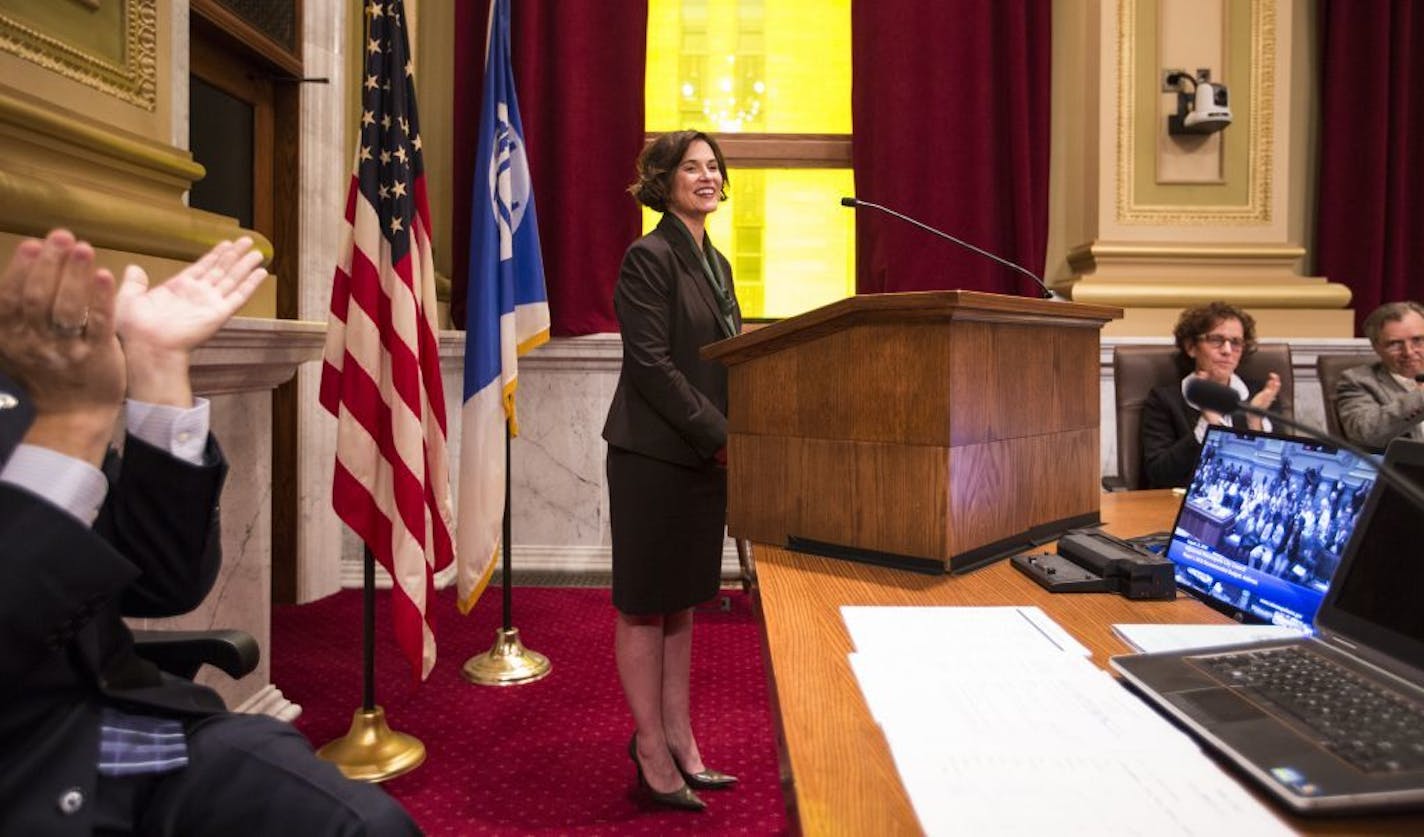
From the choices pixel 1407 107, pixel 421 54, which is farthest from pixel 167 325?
pixel 1407 107

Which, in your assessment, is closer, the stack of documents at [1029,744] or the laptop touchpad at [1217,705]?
the stack of documents at [1029,744]

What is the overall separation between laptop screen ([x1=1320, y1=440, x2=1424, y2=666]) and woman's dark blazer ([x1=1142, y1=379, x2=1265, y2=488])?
2286mm

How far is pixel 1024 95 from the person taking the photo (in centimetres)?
449

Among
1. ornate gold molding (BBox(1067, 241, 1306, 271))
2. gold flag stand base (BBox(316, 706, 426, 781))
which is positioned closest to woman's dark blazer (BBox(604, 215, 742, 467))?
gold flag stand base (BBox(316, 706, 426, 781))

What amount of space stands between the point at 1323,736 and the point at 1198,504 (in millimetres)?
670

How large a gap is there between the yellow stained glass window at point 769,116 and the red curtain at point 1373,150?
2.26 meters

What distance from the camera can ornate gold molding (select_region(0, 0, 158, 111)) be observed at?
1986 millimetres

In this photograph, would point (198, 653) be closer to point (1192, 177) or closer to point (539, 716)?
point (539, 716)

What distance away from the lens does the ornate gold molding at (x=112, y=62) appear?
78.2 inches

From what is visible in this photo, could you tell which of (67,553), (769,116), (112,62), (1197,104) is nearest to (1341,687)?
(67,553)

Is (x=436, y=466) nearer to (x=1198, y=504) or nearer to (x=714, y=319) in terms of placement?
(x=714, y=319)

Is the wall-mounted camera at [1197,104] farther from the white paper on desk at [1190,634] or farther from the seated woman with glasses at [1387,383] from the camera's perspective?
the white paper on desk at [1190,634]

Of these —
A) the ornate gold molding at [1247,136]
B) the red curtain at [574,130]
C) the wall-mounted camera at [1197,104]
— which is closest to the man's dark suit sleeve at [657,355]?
the red curtain at [574,130]

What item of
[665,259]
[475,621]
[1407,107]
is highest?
[1407,107]
